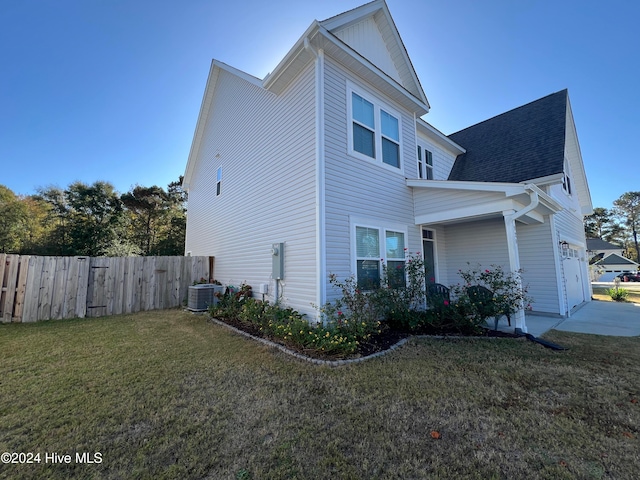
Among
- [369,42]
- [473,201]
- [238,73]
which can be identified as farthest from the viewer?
[238,73]

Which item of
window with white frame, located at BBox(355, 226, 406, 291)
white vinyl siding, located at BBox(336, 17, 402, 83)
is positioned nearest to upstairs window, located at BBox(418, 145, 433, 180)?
white vinyl siding, located at BBox(336, 17, 402, 83)

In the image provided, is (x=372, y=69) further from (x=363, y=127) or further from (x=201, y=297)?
(x=201, y=297)

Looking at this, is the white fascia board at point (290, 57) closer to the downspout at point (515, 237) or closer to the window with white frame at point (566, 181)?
the downspout at point (515, 237)

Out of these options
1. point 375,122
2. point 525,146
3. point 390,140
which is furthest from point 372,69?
point 525,146

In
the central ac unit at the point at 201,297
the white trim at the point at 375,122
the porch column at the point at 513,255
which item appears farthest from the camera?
the central ac unit at the point at 201,297

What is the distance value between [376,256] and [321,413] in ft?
13.2

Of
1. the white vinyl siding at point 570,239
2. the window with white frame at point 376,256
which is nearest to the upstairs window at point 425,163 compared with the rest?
the window with white frame at point 376,256

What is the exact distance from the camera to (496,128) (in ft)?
34.4

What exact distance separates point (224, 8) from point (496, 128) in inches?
414

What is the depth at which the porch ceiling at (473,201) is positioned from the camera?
18.7 ft

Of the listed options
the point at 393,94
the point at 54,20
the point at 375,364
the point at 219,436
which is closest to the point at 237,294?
the point at 375,364

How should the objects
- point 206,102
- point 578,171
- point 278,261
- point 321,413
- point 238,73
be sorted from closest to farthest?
point 321,413 < point 278,261 < point 238,73 < point 206,102 < point 578,171

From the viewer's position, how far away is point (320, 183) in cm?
519

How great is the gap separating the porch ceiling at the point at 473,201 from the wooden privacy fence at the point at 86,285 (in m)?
8.40
